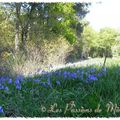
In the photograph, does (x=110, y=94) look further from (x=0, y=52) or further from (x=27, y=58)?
(x=0, y=52)

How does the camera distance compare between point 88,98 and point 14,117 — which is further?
point 88,98

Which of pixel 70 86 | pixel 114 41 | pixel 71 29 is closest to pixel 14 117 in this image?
pixel 70 86

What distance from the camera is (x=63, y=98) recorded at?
270 centimetres

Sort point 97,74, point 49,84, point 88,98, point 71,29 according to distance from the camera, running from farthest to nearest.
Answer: point 71,29
point 97,74
point 49,84
point 88,98

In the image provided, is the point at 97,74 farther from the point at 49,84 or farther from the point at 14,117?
the point at 14,117

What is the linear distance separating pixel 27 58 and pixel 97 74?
8.84ft

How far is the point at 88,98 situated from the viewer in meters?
2.64

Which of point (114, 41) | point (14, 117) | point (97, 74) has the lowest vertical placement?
point (14, 117)

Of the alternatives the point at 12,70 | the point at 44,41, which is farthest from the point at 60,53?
the point at 12,70

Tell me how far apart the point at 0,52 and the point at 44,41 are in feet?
4.17

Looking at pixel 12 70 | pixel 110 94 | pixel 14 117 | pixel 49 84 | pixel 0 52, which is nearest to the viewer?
pixel 14 117

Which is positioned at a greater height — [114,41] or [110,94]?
[114,41]

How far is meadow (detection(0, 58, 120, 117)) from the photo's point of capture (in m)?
2.42

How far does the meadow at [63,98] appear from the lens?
242 cm
